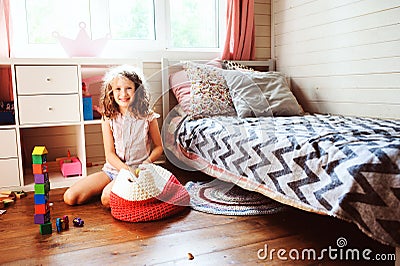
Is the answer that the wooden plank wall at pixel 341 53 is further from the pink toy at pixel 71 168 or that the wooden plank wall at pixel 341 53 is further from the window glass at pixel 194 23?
the pink toy at pixel 71 168

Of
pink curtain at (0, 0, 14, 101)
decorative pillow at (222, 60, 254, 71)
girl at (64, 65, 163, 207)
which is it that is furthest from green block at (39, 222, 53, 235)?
decorative pillow at (222, 60, 254, 71)

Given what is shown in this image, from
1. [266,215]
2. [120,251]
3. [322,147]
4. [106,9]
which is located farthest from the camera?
[106,9]

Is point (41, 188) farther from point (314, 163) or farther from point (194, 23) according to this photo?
point (194, 23)

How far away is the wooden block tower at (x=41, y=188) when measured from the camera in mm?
1462

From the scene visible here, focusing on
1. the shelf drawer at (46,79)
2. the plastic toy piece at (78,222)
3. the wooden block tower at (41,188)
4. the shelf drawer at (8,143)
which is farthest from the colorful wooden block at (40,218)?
the shelf drawer at (46,79)

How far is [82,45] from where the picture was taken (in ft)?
7.63

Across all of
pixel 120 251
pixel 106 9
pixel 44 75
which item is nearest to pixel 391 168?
pixel 120 251

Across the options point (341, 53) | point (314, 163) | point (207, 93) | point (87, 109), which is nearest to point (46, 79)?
point (87, 109)

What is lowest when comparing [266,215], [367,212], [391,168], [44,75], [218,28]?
[266,215]

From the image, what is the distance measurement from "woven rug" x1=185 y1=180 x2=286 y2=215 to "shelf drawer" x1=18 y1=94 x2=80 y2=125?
2.63 feet

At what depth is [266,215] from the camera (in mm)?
1709

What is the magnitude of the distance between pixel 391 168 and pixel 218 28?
2.17 metres

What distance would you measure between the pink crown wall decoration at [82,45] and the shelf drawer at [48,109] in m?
0.33

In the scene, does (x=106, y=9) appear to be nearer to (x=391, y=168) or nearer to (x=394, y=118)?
(x=394, y=118)
